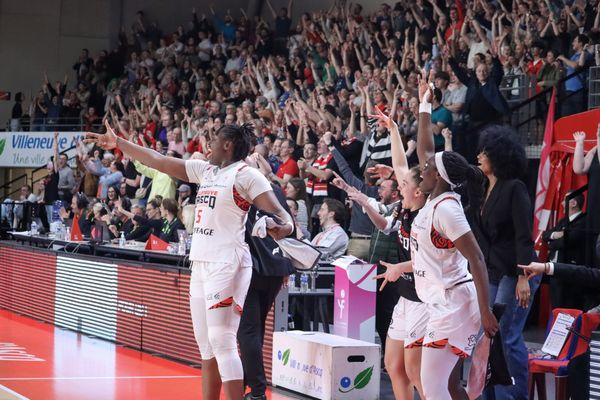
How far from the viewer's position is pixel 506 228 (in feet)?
21.8

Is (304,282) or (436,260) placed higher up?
(436,260)

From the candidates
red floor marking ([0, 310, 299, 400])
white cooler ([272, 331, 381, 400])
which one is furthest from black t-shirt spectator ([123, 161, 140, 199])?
white cooler ([272, 331, 381, 400])

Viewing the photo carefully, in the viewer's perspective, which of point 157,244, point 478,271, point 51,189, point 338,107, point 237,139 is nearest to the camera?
point 478,271

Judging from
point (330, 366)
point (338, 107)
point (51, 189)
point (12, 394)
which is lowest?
point (12, 394)

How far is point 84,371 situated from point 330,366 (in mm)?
2635

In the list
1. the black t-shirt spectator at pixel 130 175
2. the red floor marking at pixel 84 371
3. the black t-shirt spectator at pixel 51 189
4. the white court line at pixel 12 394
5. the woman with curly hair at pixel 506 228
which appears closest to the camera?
the woman with curly hair at pixel 506 228

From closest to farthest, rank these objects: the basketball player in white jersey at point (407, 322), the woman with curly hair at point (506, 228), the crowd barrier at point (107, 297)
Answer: the basketball player in white jersey at point (407, 322) → the woman with curly hair at point (506, 228) → the crowd barrier at point (107, 297)

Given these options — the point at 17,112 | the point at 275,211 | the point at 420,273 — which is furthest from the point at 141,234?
the point at 17,112

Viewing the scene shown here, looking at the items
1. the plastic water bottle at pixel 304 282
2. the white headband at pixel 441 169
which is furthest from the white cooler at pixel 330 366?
the white headband at pixel 441 169

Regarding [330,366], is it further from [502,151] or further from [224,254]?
[502,151]

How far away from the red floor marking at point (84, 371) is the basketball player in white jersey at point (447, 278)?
287 centimetres

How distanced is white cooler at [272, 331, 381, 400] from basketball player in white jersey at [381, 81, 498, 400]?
2.27m

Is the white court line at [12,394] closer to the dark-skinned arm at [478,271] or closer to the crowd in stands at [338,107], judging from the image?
the crowd in stands at [338,107]

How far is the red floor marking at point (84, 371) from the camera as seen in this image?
26.8 ft
